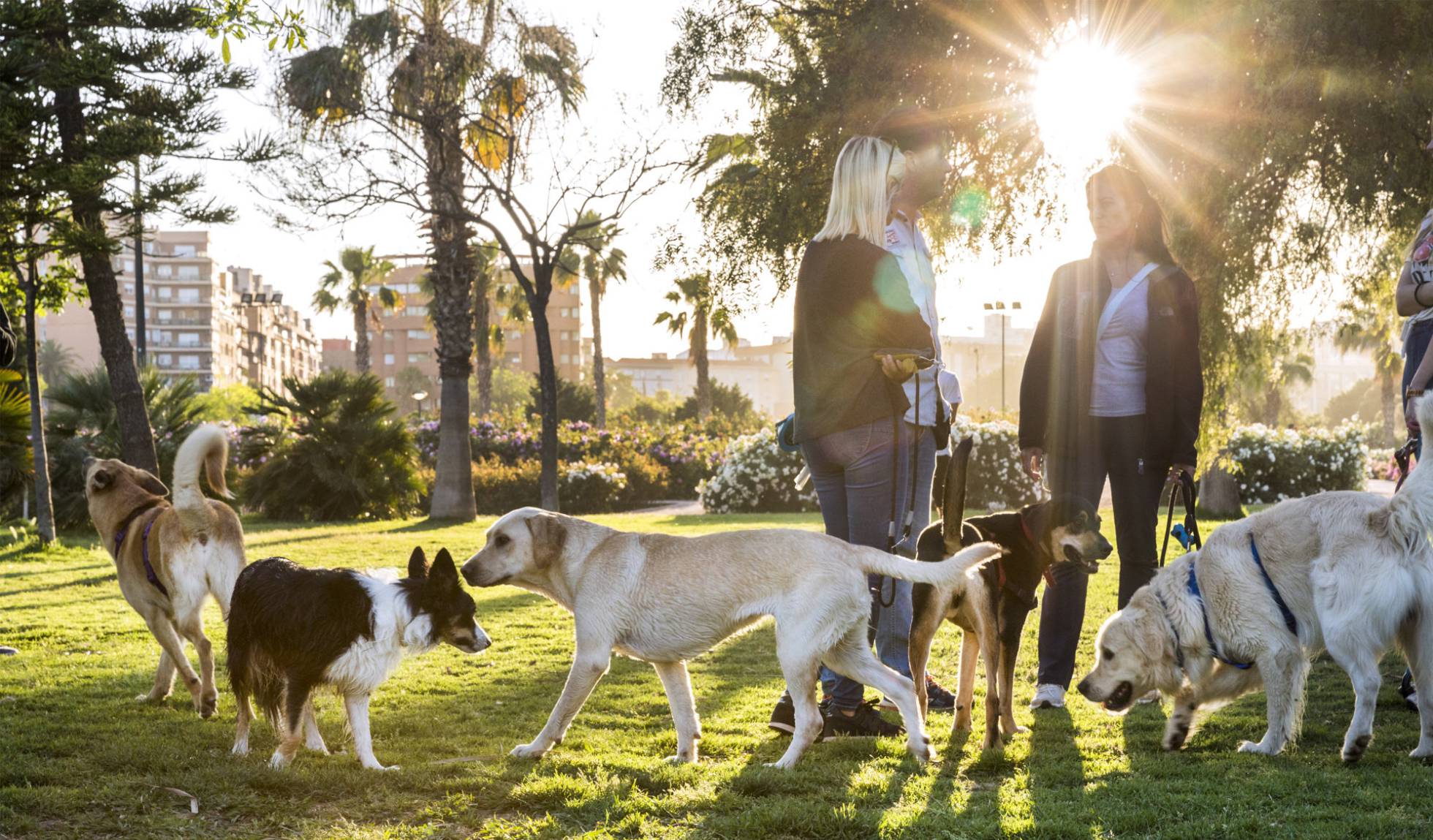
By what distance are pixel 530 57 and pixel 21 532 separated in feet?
36.3

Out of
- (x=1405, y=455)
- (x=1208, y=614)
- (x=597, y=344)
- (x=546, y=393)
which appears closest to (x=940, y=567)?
(x=1208, y=614)

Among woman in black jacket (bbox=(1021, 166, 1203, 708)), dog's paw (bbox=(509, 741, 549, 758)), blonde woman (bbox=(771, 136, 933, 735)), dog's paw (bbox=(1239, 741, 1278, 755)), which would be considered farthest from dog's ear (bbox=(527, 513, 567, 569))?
dog's paw (bbox=(1239, 741, 1278, 755))

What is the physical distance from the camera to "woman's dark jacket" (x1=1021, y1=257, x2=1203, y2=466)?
5.20 m

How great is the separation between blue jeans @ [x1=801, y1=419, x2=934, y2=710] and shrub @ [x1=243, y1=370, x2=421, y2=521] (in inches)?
661

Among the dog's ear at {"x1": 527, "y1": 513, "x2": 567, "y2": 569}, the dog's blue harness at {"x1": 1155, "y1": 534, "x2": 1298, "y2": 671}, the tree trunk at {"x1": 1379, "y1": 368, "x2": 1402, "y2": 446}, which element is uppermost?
the dog's ear at {"x1": 527, "y1": 513, "x2": 567, "y2": 569}

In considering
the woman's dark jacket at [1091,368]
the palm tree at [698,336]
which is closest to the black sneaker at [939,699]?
the woman's dark jacket at [1091,368]

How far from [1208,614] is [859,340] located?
1.77 meters

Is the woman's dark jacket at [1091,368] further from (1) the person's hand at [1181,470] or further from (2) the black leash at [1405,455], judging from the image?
(2) the black leash at [1405,455]

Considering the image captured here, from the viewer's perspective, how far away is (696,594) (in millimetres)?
4203

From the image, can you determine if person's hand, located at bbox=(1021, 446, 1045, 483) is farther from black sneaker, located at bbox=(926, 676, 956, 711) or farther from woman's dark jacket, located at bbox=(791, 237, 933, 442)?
woman's dark jacket, located at bbox=(791, 237, 933, 442)

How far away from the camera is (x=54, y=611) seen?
9297mm

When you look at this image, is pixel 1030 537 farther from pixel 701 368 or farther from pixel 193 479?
pixel 701 368

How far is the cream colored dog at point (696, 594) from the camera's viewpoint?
3.99m

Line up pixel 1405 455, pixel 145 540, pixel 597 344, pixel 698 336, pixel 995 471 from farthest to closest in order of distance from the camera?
pixel 597 344 < pixel 698 336 < pixel 995 471 < pixel 145 540 < pixel 1405 455
